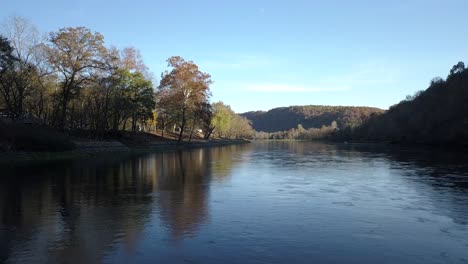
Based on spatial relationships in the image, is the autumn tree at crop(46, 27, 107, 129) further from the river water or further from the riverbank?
the river water

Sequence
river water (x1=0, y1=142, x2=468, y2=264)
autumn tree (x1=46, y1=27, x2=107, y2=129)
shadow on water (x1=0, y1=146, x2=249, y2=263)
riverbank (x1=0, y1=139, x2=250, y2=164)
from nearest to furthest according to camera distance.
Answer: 1. river water (x1=0, y1=142, x2=468, y2=264)
2. shadow on water (x1=0, y1=146, x2=249, y2=263)
3. riverbank (x1=0, y1=139, x2=250, y2=164)
4. autumn tree (x1=46, y1=27, x2=107, y2=129)

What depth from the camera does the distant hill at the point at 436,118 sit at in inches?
3149

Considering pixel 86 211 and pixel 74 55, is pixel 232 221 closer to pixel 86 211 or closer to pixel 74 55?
pixel 86 211

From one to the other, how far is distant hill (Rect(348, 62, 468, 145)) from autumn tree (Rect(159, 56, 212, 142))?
47358 mm

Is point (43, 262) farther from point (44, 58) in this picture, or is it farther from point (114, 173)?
point (44, 58)

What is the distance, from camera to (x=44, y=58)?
1983 inches

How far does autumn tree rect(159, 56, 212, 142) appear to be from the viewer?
3024 inches

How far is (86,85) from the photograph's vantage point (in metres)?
55.1

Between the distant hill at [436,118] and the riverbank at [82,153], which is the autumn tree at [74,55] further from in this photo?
the distant hill at [436,118]

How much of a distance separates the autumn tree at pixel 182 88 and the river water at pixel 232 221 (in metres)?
53.5

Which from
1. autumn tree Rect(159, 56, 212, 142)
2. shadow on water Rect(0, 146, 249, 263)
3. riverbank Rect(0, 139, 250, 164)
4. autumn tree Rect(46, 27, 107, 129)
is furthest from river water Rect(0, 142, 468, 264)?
autumn tree Rect(159, 56, 212, 142)

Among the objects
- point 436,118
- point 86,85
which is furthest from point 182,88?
point 436,118

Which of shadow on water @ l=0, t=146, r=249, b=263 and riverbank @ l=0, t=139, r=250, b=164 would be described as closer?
shadow on water @ l=0, t=146, r=249, b=263

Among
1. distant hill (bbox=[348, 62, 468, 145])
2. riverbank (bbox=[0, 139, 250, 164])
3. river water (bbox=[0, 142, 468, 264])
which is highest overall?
distant hill (bbox=[348, 62, 468, 145])
